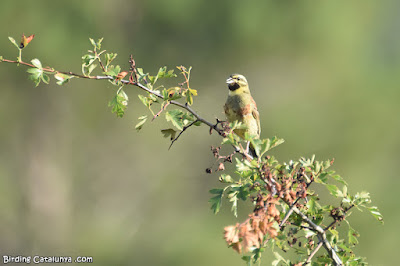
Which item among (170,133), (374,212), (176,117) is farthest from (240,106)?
(374,212)

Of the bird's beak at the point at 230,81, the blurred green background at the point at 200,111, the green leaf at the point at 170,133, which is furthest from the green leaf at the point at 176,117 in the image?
the blurred green background at the point at 200,111

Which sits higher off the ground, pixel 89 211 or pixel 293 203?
pixel 89 211

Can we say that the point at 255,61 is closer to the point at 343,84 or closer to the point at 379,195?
the point at 343,84

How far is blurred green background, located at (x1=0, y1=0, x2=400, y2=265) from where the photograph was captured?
11195mm

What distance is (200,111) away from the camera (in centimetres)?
1142

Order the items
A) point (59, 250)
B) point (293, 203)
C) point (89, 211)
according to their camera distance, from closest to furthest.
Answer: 1. point (293, 203)
2. point (59, 250)
3. point (89, 211)

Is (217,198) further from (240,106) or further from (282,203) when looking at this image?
(240,106)

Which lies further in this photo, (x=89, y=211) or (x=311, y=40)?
(x=89, y=211)

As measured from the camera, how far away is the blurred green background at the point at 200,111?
11.2 m

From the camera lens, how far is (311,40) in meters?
11.5

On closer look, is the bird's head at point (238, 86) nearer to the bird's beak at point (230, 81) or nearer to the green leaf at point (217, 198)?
the bird's beak at point (230, 81)

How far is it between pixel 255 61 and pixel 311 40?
116 centimetres

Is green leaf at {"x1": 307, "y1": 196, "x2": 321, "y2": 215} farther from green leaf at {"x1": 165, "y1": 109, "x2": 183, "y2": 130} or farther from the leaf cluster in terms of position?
green leaf at {"x1": 165, "y1": 109, "x2": 183, "y2": 130}

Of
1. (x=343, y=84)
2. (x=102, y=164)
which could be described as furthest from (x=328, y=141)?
(x=102, y=164)
